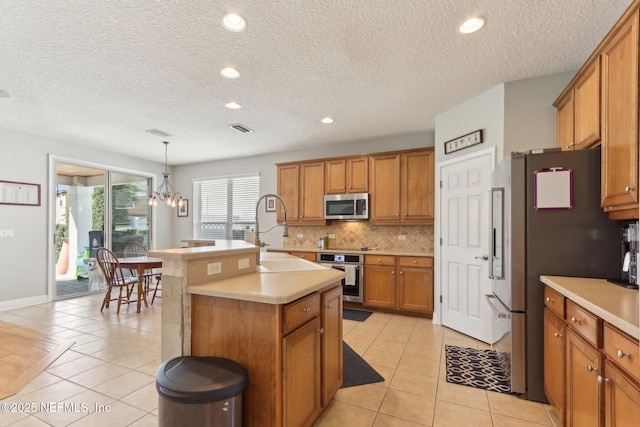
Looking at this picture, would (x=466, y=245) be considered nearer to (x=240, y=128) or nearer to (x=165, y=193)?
(x=240, y=128)

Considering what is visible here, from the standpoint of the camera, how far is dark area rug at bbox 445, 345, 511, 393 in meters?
2.44

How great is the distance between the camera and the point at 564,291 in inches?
69.9

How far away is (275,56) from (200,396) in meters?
2.46

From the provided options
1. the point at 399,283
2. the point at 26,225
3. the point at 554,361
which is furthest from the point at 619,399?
the point at 26,225

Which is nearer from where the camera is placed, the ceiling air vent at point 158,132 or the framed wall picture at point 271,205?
the ceiling air vent at point 158,132

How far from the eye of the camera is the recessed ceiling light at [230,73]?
9.03ft

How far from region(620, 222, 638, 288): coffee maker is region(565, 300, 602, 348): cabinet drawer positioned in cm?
39

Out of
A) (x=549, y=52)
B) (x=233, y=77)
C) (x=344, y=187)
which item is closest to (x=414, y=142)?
(x=344, y=187)

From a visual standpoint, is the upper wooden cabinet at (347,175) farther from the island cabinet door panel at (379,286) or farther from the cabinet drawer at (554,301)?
the cabinet drawer at (554,301)

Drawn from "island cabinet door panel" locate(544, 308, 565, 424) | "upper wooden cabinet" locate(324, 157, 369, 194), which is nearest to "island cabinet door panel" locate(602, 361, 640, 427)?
"island cabinet door panel" locate(544, 308, 565, 424)

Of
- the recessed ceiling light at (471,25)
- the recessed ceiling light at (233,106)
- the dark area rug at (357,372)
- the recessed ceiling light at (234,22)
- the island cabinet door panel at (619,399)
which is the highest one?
the recessed ceiling light at (471,25)

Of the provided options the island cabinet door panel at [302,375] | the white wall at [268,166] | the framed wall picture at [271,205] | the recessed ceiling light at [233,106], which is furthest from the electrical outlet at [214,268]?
the framed wall picture at [271,205]

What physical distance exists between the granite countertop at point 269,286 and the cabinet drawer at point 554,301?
138 centimetres

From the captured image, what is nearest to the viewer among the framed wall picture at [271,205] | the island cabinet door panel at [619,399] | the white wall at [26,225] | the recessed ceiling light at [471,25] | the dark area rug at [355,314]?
the island cabinet door panel at [619,399]
